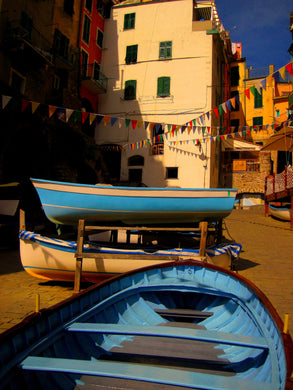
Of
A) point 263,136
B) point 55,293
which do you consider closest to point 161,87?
point 263,136

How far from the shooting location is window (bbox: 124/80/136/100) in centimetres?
2195

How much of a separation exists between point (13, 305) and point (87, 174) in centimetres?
1583

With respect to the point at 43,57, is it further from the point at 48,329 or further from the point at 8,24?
the point at 48,329

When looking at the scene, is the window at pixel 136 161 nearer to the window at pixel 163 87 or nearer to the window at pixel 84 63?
the window at pixel 163 87

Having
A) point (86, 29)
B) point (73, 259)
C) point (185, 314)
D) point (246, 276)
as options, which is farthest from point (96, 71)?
point (185, 314)

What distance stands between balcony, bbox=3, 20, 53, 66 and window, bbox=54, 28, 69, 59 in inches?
64.1

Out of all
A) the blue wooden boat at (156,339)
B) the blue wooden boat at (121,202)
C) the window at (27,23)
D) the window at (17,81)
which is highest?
the window at (27,23)

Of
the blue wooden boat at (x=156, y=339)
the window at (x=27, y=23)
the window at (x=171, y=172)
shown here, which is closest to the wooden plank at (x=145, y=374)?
the blue wooden boat at (x=156, y=339)

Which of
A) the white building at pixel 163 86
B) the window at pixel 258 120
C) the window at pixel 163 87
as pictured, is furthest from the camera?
the window at pixel 258 120

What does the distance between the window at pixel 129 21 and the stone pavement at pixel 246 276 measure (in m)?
19.8

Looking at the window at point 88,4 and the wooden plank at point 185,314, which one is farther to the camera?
the window at point 88,4

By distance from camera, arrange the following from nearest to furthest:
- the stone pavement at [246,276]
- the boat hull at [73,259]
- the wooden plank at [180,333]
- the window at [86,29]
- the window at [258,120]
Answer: the wooden plank at [180,333], the stone pavement at [246,276], the boat hull at [73,259], the window at [86,29], the window at [258,120]

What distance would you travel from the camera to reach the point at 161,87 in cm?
2123

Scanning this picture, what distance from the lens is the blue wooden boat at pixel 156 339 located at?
6.78ft
